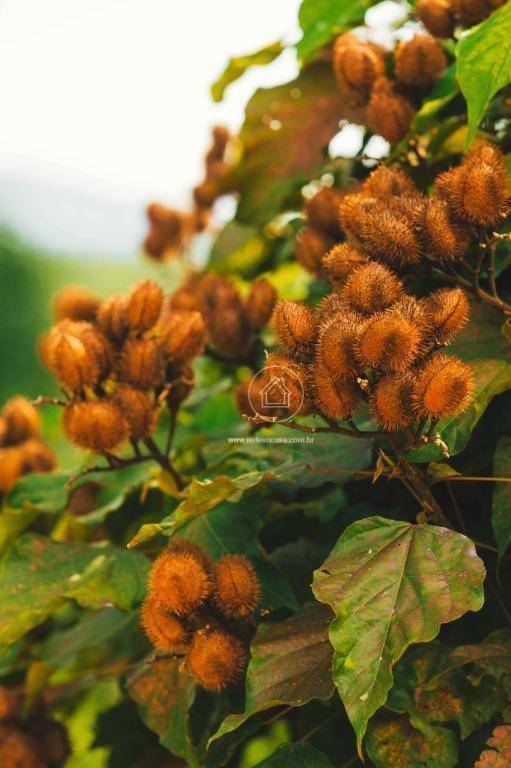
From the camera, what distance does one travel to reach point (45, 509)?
110 centimetres

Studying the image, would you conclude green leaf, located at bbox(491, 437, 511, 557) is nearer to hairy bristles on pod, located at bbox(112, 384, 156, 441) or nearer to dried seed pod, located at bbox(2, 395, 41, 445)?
hairy bristles on pod, located at bbox(112, 384, 156, 441)

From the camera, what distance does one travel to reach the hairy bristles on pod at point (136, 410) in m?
0.95

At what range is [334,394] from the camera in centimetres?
73

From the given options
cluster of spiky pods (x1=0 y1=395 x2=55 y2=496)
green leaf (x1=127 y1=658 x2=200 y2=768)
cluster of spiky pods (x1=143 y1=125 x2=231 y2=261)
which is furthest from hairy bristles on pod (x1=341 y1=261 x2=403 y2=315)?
cluster of spiky pods (x1=143 y1=125 x2=231 y2=261)

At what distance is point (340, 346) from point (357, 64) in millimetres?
443

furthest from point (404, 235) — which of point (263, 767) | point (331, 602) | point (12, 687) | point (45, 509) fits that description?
point (12, 687)

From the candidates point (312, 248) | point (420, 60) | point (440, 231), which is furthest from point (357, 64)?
point (440, 231)

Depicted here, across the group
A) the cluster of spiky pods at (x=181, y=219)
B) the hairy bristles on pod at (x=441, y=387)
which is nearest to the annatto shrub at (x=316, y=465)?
the hairy bristles on pod at (x=441, y=387)

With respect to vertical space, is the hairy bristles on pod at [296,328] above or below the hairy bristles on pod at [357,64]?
below

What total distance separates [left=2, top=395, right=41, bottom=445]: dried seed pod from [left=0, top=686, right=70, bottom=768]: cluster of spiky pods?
A: 0.38m

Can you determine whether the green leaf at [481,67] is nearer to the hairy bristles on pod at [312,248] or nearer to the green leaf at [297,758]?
the hairy bristles on pod at [312,248]

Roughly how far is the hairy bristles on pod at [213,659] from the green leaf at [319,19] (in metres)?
0.68

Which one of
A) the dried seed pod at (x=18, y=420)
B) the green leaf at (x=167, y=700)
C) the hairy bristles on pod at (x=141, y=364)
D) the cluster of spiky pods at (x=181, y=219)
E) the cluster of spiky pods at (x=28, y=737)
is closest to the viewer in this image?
the green leaf at (x=167, y=700)

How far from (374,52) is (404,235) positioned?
0.36 meters
